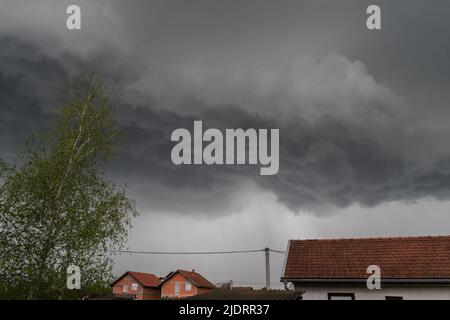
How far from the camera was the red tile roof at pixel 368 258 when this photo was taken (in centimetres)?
1816

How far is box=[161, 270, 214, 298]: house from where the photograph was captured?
5984 centimetres

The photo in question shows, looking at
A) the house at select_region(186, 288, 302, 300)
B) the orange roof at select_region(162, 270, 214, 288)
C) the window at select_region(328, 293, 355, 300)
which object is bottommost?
the orange roof at select_region(162, 270, 214, 288)

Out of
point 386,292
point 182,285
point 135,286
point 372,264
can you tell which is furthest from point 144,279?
point 386,292

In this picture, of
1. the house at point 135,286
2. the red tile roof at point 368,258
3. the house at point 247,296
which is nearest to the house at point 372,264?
the red tile roof at point 368,258

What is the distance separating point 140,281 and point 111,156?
5875cm

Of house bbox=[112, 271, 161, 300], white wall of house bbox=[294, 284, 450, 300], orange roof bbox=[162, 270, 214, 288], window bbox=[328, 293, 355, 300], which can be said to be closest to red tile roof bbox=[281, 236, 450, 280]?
white wall of house bbox=[294, 284, 450, 300]

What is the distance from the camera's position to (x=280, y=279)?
18703mm

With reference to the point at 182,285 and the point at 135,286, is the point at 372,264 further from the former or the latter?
the point at 135,286

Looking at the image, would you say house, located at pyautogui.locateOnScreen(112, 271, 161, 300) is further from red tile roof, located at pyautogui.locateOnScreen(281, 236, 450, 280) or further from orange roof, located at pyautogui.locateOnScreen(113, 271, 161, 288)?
red tile roof, located at pyautogui.locateOnScreen(281, 236, 450, 280)

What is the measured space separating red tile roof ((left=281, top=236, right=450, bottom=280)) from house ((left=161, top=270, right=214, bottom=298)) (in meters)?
41.9

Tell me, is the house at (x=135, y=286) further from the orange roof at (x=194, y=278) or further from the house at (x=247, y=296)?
the house at (x=247, y=296)

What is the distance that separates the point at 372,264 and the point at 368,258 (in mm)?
675

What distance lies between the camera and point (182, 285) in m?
60.8
